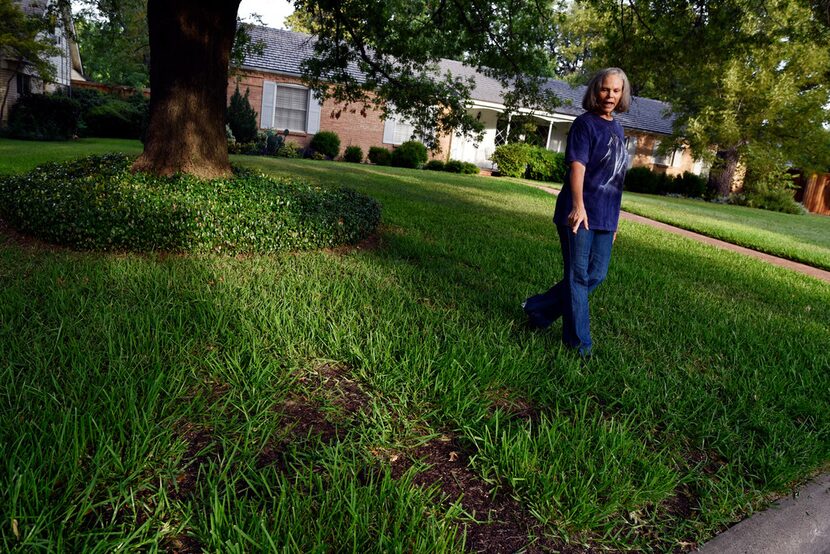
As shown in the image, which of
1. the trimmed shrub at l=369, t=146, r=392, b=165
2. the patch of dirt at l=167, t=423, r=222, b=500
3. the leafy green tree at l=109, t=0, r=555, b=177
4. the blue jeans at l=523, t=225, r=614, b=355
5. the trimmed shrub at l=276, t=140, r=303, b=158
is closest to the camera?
the patch of dirt at l=167, t=423, r=222, b=500

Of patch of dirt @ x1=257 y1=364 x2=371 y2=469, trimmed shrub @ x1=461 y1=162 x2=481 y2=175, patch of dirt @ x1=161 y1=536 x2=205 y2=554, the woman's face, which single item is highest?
the woman's face

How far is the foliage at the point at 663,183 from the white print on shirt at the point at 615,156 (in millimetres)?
24528

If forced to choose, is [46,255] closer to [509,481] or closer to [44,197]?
[44,197]

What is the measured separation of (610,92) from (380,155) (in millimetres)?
19529

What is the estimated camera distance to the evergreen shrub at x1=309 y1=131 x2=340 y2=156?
2116cm

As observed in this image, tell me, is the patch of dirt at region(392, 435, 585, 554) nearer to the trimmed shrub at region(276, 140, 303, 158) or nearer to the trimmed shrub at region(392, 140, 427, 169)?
the trimmed shrub at region(276, 140, 303, 158)

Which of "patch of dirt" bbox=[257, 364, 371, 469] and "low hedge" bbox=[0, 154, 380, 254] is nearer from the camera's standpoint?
"patch of dirt" bbox=[257, 364, 371, 469]

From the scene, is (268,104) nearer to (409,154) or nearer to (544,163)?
(409,154)

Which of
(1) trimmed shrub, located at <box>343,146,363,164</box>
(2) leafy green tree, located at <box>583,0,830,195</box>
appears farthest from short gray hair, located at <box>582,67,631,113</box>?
(1) trimmed shrub, located at <box>343,146,363,164</box>

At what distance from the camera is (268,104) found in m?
21.0

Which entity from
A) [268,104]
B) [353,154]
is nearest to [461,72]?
[353,154]

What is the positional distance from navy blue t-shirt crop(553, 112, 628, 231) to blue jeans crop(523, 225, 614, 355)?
0.28ft

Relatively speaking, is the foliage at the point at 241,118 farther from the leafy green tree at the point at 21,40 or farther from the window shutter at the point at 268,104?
the leafy green tree at the point at 21,40

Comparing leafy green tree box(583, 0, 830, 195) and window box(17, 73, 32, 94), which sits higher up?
leafy green tree box(583, 0, 830, 195)
